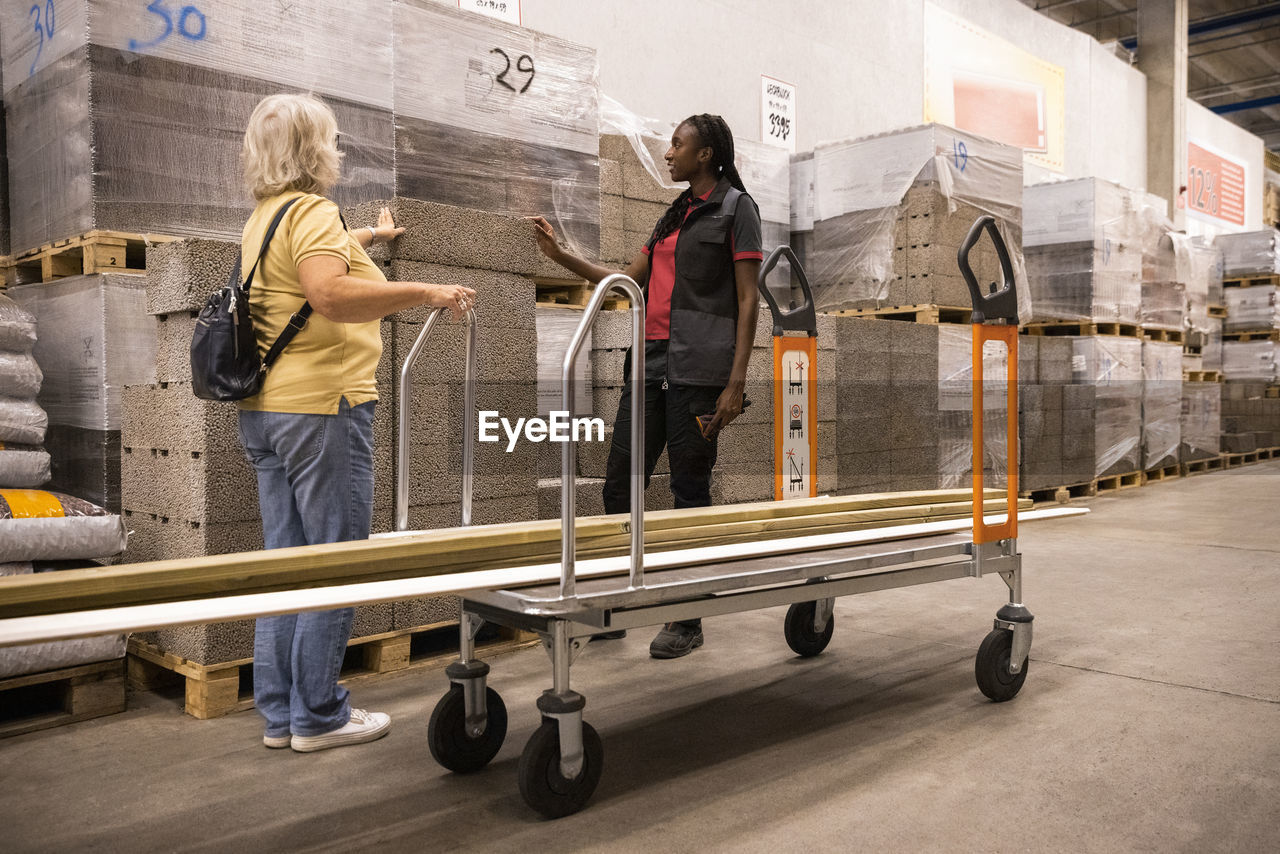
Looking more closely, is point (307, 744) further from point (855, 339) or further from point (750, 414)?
point (855, 339)

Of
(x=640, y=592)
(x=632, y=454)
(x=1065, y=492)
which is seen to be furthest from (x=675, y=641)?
(x=1065, y=492)

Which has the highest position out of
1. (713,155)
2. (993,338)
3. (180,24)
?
(180,24)

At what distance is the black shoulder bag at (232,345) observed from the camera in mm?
2555

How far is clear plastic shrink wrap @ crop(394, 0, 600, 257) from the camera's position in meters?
4.52

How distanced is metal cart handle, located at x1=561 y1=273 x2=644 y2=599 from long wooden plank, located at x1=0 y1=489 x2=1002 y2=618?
309 millimetres

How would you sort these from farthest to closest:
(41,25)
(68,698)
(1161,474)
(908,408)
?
(1161,474) → (908,408) → (41,25) → (68,698)

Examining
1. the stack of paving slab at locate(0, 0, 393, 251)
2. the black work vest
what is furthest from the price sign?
the black work vest

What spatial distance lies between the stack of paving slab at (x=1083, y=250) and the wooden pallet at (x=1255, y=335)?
4006 mm

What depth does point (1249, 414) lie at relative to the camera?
12.6m

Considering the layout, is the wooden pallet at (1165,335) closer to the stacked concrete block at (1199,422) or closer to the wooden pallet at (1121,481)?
the stacked concrete block at (1199,422)

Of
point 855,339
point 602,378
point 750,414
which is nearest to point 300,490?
point 602,378

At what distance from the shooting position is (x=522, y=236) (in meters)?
4.02

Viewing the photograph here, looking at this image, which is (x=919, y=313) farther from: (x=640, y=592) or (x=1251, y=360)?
(x=1251, y=360)

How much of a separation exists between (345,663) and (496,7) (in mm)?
4514
